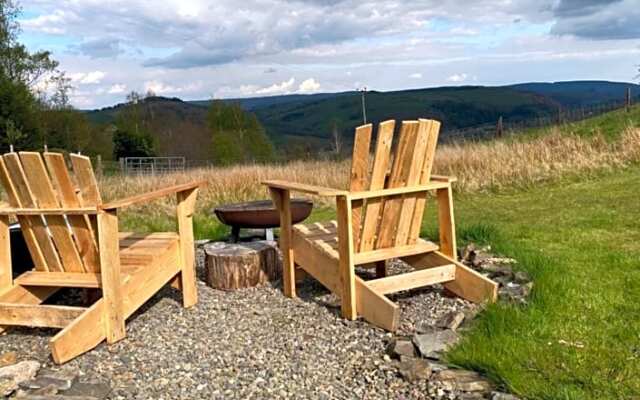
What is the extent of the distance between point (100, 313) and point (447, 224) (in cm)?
222

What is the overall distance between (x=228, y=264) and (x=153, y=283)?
31.0 inches

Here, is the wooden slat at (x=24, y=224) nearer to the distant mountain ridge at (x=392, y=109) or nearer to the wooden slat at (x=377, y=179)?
the wooden slat at (x=377, y=179)

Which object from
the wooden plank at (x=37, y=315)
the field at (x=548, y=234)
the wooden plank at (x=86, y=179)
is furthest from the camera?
the wooden plank at (x=37, y=315)

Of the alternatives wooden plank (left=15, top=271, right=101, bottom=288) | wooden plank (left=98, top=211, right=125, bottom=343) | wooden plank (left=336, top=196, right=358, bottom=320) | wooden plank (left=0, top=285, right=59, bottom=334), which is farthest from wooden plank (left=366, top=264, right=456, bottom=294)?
wooden plank (left=0, top=285, right=59, bottom=334)

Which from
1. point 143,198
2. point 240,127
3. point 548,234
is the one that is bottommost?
point 548,234

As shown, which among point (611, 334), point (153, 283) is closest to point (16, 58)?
point (153, 283)

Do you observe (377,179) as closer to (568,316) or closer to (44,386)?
(568,316)

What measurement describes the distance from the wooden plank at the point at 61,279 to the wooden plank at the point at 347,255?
1.41m

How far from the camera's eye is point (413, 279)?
3.81 m

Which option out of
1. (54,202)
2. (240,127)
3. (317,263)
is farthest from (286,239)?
(240,127)

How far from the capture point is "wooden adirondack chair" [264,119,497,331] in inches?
142

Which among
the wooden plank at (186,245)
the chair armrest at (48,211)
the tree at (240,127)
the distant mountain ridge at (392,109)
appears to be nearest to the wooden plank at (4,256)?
the chair armrest at (48,211)

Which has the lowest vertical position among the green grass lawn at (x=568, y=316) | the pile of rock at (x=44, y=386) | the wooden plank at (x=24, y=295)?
the pile of rock at (x=44, y=386)

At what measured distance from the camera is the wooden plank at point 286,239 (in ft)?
14.2
